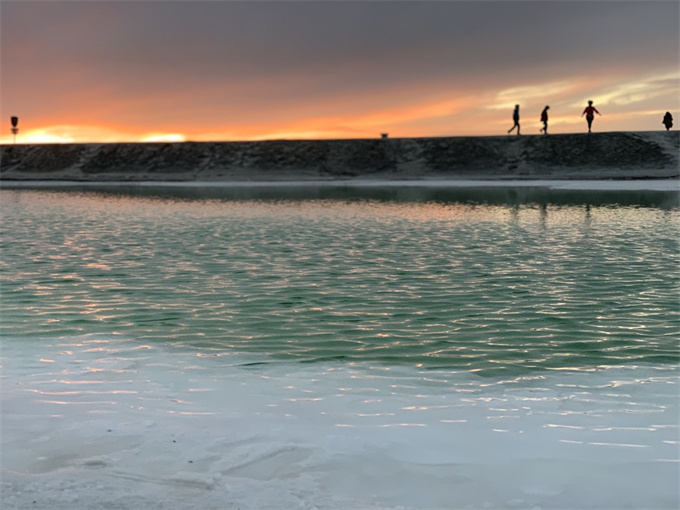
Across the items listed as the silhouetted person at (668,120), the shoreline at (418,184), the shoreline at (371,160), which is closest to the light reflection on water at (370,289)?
the shoreline at (418,184)

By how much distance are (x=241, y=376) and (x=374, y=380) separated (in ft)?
3.55

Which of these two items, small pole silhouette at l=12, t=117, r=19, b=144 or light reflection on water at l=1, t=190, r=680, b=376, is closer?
light reflection on water at l=1, t=190, r=680, b=376

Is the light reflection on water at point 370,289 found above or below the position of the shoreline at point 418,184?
below

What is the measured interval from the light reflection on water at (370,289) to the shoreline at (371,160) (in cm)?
3205

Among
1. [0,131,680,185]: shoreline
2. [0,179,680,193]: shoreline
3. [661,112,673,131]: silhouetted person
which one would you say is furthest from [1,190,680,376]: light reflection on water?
[661,112,673,131]: silhouetted person

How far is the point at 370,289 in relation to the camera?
33.2 ft

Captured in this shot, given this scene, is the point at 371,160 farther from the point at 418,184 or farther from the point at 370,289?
the point at 370,289

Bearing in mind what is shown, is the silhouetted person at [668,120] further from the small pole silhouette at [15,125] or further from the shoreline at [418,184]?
the small pole silhouette at [15,125]

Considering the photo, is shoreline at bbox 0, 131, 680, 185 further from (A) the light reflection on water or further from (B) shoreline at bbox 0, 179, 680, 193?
(A) the light reflection on water

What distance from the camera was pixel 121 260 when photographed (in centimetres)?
1304

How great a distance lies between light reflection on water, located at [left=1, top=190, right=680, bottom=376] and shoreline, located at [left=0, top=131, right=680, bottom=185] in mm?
32046

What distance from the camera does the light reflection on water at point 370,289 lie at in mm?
7285

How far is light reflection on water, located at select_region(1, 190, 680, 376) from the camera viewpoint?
729cm

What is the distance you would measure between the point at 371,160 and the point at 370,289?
48.7 meters
